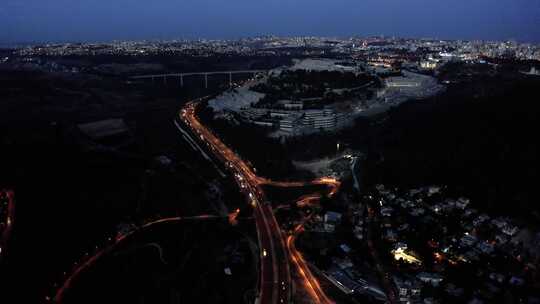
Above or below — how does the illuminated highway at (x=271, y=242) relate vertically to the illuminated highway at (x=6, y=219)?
below

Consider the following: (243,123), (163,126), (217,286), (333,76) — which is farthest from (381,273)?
(333,76)

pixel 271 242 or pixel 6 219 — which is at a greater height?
pixel 6 219

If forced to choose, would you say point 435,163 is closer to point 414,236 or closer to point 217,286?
point 414,236

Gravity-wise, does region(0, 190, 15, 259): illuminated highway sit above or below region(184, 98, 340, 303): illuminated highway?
above

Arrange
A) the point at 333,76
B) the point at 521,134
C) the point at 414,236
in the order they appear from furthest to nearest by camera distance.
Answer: the point at 333,76 < the point at 521,134 < the point at 414,236

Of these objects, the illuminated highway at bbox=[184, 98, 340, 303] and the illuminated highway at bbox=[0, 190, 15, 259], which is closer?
the illuminated highway at bbox=[184, 98, 340, 303]

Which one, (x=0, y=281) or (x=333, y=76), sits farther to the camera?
(x=333, y=76)

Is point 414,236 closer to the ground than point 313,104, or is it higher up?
closer to the ground

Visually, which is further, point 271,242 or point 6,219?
point 271,242
